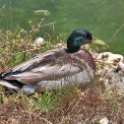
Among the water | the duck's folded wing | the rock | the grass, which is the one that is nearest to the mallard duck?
the duck's folded wing

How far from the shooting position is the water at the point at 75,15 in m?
6.98

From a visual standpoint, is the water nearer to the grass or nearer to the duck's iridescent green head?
the duck's iridescent green head

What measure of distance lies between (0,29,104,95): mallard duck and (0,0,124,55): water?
4.08ft

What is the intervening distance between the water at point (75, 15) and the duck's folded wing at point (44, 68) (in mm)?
1361

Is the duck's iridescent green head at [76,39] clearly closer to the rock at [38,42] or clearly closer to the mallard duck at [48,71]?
the mallard duck at [48,71]

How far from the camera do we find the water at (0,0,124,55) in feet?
22.9

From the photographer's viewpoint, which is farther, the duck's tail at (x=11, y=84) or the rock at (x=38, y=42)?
the rock at (x=38, y=42)

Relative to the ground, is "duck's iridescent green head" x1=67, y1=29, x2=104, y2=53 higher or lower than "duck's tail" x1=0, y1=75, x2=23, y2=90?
higher

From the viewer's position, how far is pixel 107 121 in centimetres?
467

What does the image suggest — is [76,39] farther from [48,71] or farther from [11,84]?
[11,84]

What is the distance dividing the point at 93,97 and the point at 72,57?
935 mm

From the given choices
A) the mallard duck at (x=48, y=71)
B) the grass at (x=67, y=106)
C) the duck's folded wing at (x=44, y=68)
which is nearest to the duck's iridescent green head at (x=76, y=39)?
the mallard duck at (x=48, y=71)

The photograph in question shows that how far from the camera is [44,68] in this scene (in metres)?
5.35

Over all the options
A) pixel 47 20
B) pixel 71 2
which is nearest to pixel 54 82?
pixel 47 20
